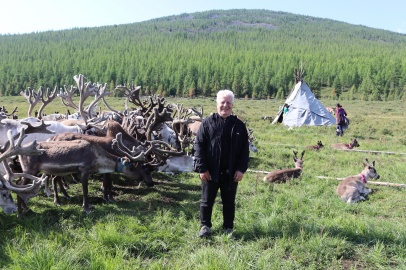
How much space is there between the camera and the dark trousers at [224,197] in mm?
4211

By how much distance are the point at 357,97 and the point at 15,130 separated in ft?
254

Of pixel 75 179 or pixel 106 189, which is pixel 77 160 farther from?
pixel 75 179

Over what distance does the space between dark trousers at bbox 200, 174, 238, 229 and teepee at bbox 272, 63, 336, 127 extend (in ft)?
54.2

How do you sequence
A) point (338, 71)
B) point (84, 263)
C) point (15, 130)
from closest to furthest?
point (84, 263)
point (15, 130)
point (338, 71)

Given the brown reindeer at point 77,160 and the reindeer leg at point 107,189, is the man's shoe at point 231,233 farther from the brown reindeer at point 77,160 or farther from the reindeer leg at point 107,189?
the reindeer leg at point 107,189

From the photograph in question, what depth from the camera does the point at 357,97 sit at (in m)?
70.2

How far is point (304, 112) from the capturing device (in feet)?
65.8

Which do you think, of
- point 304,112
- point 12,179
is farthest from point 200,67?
point 12,179

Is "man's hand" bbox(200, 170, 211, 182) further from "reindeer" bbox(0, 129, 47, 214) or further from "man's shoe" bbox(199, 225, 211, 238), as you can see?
"reindeer" bbox(0, 129, 47, 214)

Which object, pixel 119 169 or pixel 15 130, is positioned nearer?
pixel 119 169

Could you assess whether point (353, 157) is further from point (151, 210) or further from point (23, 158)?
point (23, 158)

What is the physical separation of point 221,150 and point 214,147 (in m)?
0.11

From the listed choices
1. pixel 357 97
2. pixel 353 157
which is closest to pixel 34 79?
pixel 357 97

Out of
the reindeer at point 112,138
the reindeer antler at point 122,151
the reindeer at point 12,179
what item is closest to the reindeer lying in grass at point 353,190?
the reindeer at point 112,138
